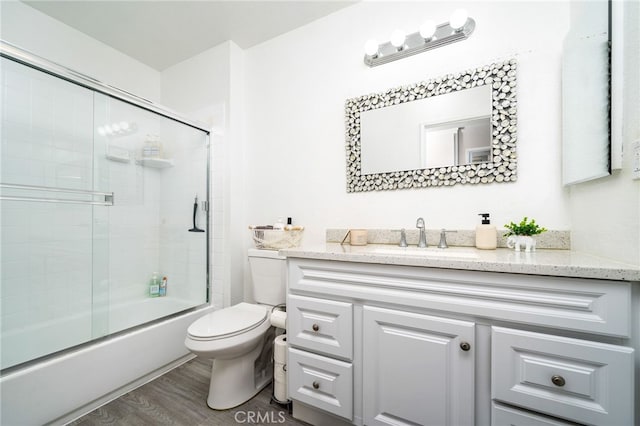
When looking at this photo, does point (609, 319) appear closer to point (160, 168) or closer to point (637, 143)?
point (637, 143)

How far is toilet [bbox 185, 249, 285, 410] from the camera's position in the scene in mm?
1281

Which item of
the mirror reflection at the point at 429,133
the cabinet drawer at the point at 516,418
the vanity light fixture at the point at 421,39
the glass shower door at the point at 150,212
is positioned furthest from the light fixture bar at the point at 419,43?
the cabinet drawer at the point at 516,418

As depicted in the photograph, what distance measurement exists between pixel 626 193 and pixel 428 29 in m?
1.22

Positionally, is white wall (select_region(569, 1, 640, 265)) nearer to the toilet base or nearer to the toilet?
the toilet

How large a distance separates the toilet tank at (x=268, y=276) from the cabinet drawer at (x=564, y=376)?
1179 mm

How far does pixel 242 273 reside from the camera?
7.03 feet

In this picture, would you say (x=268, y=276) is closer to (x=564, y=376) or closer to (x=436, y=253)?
(x=436, y=253)

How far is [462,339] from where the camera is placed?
0.88 m

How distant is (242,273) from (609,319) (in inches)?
82.3

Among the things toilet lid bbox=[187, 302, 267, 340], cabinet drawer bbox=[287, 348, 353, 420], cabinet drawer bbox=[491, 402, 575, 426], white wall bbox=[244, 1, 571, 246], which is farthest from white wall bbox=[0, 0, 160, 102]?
cabinet drawer bbox=[491, 402, 575, 426]

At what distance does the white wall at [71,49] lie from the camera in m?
1.68

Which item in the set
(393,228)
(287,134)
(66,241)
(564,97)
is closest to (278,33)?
(287,134)

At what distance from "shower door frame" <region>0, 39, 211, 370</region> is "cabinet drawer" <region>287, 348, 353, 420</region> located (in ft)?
3.74

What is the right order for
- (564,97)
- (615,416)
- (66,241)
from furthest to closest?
(66,241) < (564,97) < (615,416)
